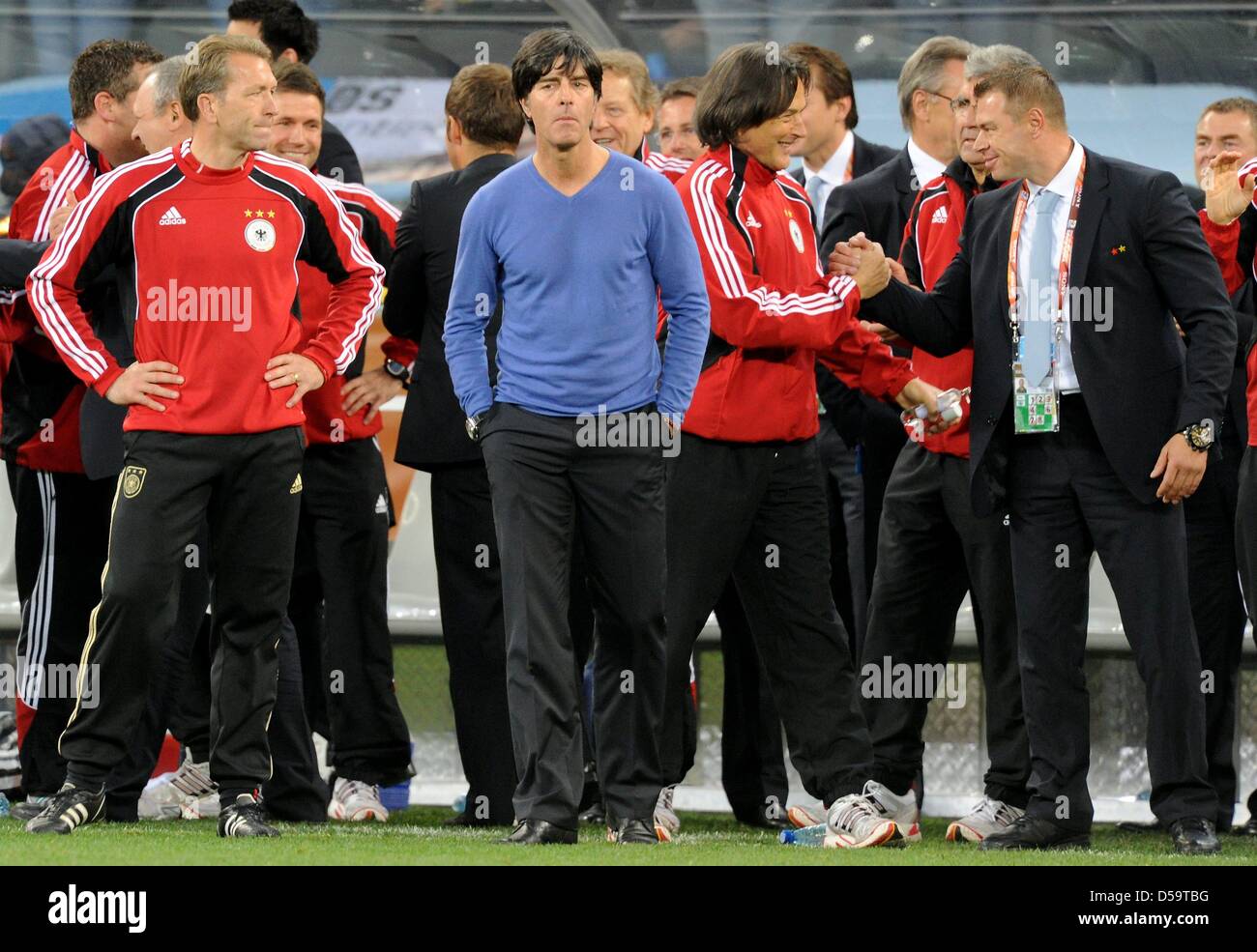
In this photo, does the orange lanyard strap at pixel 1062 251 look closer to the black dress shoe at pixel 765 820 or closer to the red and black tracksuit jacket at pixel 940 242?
the red and black tracksuit jacket at pixel 940 242

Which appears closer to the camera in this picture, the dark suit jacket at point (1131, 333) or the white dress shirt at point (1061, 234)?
the dark suit jacket at point (1131, 333)

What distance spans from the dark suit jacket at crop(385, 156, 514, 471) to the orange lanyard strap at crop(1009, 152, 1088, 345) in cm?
158

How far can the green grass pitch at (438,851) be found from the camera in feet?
15.2

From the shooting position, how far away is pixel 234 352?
205 inches

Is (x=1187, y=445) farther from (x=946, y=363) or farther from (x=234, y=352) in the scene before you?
(x=234, y=352)

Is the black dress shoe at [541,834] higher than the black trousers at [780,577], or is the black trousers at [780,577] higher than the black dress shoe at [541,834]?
the black trousers at [780,577]

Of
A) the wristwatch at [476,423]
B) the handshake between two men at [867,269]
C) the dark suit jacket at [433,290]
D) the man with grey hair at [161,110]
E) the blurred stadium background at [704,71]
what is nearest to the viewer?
the wristwatch at [476,423]

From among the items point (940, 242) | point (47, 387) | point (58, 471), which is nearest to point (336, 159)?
point (47, 387)

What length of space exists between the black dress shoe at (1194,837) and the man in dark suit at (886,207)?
1.56 meters

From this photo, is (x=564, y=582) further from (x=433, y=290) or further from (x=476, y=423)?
(x=433, y=290)

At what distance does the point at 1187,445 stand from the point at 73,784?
301cm

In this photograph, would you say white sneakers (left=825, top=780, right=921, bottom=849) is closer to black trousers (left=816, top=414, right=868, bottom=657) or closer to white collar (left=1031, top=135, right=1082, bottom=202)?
black trousers (left=816, top=414, right=868, bottom=657)

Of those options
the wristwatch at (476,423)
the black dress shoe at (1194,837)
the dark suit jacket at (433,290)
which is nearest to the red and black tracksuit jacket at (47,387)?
the dark suit jacket at (433,290)
